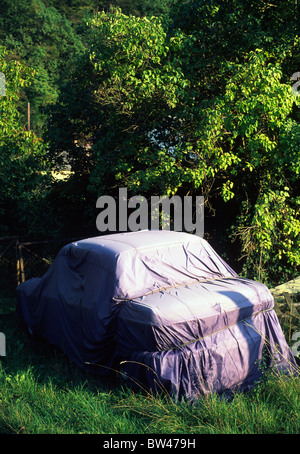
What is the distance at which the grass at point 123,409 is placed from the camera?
3.84 m

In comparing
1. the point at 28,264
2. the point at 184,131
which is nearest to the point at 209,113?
the point at 184,131

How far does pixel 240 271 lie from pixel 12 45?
4766 centimetres

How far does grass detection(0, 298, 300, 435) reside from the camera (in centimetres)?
384

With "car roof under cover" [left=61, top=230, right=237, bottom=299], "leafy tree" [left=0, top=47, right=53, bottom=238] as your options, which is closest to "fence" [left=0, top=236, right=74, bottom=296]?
"leafy tree" [left=0, top=47, right=53, bottom=238]

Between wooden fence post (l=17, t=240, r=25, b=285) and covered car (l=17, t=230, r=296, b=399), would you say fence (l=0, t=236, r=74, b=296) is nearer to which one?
wooden fence post (l=17, t=240, r=25, b=285)

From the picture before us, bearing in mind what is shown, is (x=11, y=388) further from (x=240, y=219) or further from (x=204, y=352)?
(x=240, y=219)

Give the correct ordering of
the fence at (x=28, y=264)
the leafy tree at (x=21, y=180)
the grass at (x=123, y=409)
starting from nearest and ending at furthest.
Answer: the grass at (x=123, y=409) < the fence at (x=28, y=264) < the leafy tree at (x=21, y=180)

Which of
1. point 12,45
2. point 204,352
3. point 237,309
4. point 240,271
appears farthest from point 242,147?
point 12,45

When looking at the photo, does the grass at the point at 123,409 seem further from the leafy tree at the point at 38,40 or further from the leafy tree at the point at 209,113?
the leafy tree at the point at 38,40

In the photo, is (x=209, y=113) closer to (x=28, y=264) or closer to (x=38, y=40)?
(x=28, y=264)

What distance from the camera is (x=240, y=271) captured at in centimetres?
988

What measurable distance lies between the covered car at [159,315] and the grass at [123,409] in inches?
9.7

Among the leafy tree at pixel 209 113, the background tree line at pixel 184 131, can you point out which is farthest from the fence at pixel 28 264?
the leafy tree at pixel 209 113

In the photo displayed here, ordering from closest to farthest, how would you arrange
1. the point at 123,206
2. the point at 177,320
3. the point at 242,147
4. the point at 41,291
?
the point at 177,320, the point at 41,291, the point at 242,147, the point at 123,206
